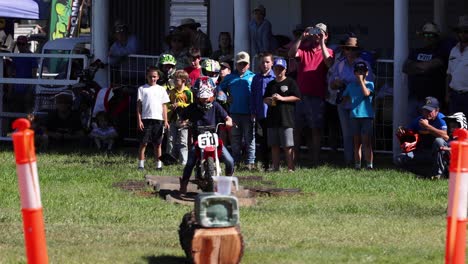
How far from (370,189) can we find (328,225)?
9.88ft

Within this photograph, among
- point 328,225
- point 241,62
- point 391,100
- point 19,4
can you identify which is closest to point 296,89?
point 241,62

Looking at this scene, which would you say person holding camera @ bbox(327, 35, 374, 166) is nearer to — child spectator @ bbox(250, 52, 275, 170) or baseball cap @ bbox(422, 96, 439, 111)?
child spectator @ bbox(250, 52, 275, 170)

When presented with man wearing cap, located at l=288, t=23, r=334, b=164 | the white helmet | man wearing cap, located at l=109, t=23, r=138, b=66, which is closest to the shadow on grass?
the white helmet

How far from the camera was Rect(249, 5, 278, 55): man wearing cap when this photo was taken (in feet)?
63.2

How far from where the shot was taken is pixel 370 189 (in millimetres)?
14469

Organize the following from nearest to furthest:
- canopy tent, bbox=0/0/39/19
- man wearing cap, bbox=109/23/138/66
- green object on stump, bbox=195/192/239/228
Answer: green object on stump, bbox=195/192/239/228
man wearing cap, bbox=109/23/138/66
canopy tent, bbox=0/0/39/19

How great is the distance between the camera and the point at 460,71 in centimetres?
1614

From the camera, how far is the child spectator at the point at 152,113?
16719mm

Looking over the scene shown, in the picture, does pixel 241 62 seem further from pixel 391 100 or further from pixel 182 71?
pixel 391 100

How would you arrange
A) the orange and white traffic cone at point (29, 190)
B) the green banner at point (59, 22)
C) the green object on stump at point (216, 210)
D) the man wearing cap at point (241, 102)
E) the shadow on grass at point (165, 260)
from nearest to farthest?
the orange and white traffic cone at point (29, 190)
the green object on stump at point (216, 210)
the shadow on grass at point (165, 260)
the man wearing cap at point (241, 102)
the green banner at point (59, 22)

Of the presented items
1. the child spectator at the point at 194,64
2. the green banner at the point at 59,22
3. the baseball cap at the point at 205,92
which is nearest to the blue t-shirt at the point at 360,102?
the child spectator at the point at 194,64

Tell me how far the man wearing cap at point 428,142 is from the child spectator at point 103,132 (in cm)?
536

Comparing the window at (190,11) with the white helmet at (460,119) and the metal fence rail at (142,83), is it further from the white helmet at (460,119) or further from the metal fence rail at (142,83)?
the white helmet at (460,119)

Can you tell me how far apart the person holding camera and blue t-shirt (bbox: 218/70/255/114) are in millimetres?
1192
